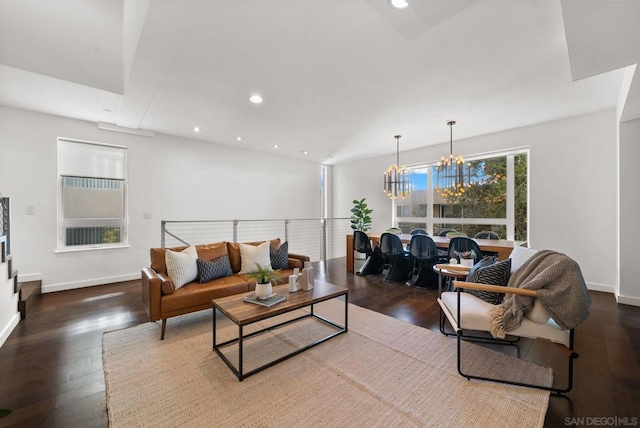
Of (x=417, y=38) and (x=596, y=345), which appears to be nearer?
(x=417, y=38)

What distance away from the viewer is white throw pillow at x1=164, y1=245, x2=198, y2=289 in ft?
9.57

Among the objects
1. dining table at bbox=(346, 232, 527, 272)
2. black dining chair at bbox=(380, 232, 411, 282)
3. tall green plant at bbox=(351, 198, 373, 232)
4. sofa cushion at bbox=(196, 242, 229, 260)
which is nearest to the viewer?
sofa cushion at bbox=(196, 242, 229, 260)

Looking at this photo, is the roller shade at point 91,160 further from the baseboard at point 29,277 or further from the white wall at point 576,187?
the white wall at point 576,187

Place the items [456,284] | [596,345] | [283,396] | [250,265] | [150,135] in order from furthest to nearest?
[150,135] → [250,265] → [596,345] → [456,284] → [283,396]

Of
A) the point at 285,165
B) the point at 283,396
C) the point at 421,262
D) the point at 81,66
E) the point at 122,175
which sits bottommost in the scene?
the point at 283,396

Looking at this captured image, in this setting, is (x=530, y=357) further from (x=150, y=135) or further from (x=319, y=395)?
(x=150, y=135)

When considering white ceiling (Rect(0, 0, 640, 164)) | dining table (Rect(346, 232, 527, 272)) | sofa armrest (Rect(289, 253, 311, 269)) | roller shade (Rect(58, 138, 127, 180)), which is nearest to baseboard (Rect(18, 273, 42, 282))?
roller shade (Rect(58, 138, 127, 180))

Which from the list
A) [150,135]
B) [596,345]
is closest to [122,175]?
[150,135]

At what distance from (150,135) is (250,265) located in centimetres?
340

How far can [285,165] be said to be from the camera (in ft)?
23.2

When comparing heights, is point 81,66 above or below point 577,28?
above

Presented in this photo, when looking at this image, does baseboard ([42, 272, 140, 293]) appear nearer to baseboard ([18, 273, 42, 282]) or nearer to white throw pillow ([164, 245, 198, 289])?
baseboard ([18, 273, 42, 282])

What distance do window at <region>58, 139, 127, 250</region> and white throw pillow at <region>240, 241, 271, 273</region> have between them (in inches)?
108

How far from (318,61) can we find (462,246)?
3132 mm
